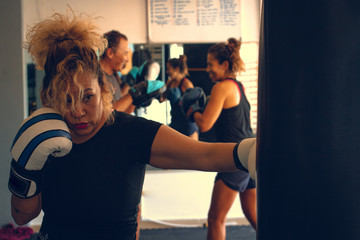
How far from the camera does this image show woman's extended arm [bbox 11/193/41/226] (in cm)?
91

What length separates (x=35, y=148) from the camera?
847 mm

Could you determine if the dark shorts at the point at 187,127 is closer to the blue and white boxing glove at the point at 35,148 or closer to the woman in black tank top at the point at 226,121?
the woman in black tank top at the point at 226,121

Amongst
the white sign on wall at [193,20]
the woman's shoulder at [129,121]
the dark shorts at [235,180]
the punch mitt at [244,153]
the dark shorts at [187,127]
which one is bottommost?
the dark shorts at [235,180]

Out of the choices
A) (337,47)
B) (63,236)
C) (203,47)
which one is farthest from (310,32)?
(203,47)

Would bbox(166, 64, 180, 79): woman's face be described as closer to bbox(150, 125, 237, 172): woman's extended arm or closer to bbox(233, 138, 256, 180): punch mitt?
bbox(150, 125, 237, 172): woman's extended arm

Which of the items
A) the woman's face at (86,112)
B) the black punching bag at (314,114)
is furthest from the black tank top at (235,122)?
the black punching bag at (314,114)

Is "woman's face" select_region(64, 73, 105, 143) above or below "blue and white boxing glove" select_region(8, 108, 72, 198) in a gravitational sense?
above

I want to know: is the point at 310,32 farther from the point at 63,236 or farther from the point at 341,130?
the point at 63,236

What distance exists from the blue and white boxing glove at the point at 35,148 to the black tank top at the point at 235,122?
123cm

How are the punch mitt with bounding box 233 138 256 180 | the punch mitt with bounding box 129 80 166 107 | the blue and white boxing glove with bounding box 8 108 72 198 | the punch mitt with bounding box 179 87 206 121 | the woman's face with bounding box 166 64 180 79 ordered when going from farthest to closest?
the woman's face with bounding box 166 64 180 79, the punch mitt with bounding box 179 87 206 121, the punch mitt with bounding box 129 80 166 107, the blue and white boxing glove with bounding box 8 108 72 198, the punch mitt with bounding box 233 138 256 180

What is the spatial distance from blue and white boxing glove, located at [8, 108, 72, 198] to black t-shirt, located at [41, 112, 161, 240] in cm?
6

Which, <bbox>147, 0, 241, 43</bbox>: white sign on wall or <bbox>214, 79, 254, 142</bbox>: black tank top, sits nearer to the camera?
<bbox>214, 79, 254, 142</bbox>: black tank top

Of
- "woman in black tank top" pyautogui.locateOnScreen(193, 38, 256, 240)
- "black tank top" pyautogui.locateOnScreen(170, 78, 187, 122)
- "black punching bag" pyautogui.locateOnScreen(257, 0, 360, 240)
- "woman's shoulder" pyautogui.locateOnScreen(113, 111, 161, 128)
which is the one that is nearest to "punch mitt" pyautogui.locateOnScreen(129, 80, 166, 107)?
"woman in black tank top" pyautogui.locateOnScreen(193, 38, 256, 240)

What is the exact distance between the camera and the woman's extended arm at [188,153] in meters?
0.81
